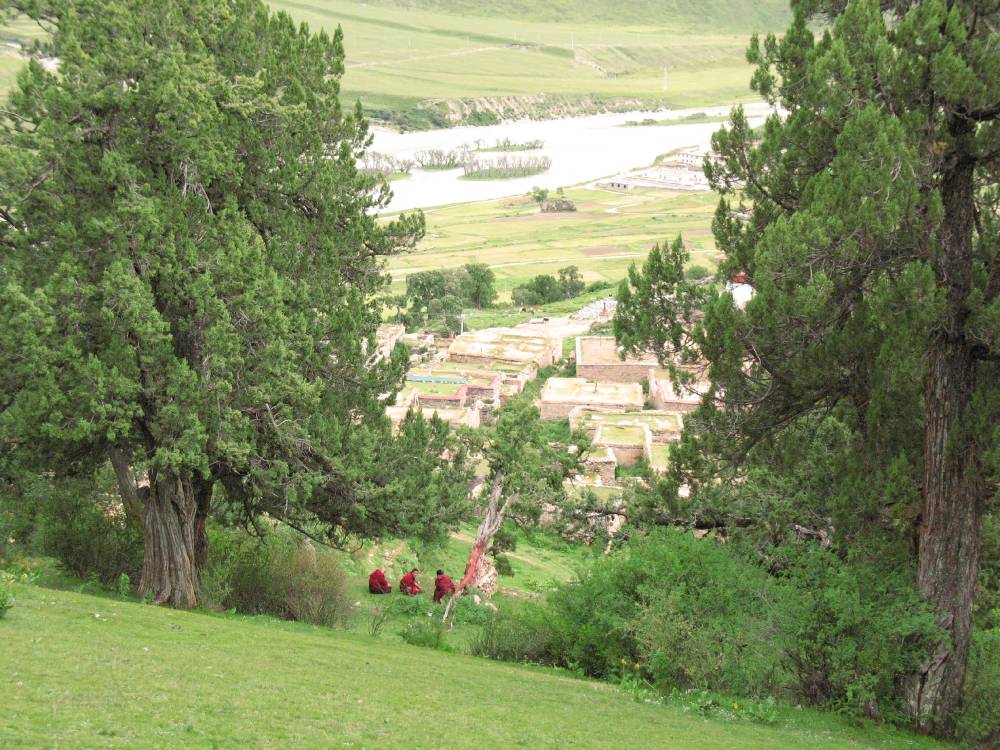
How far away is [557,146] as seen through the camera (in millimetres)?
158125

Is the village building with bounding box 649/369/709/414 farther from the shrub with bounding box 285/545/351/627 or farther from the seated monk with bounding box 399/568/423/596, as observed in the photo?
the shrub with bounding box 285/545/351/627

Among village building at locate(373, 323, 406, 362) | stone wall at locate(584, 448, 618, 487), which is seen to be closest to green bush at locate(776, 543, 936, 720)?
stone wall at locate(584, 448, 618, 487)

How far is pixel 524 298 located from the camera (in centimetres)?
7131

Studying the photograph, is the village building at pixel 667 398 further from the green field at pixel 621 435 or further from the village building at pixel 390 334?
the village building at pixel 390 334

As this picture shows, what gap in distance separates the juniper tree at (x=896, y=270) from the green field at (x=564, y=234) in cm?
5892

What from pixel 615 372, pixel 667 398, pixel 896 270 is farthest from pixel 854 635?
pixel 615 372

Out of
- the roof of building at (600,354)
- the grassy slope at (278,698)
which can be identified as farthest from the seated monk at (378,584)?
the roof of building at (600,354)

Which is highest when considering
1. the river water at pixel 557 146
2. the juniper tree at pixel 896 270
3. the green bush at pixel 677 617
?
the river water at pixel 557 146

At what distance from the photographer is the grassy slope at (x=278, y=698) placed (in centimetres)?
766

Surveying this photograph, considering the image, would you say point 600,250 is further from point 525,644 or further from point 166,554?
point 166,554

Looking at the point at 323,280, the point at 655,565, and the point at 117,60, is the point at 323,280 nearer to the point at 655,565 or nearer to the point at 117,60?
the point at 117,60

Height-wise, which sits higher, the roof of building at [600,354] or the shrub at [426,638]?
the roof of building at [600,354]

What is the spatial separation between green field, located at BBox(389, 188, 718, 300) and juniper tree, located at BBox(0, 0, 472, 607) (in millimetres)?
56817

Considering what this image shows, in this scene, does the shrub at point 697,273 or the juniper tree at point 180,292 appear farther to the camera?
the shrub at point 697,273
